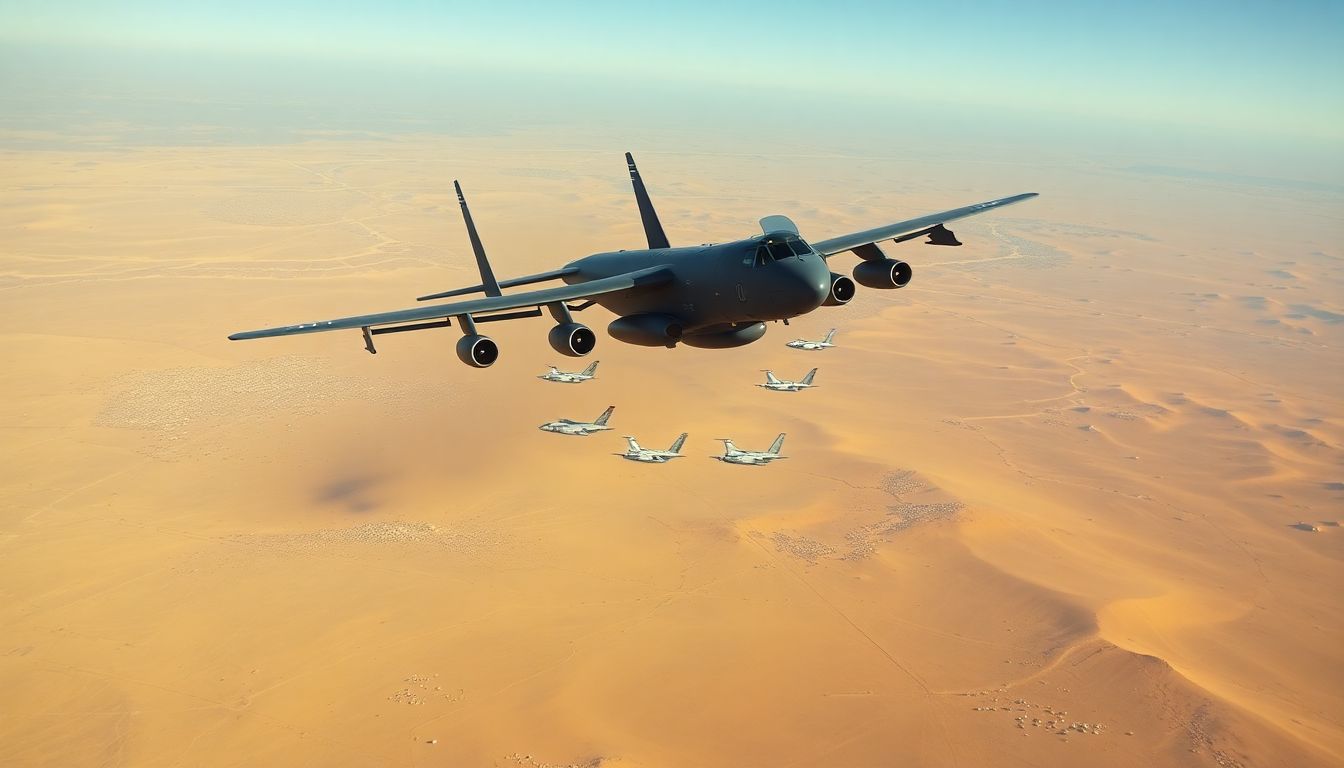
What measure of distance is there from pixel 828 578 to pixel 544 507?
856 inches

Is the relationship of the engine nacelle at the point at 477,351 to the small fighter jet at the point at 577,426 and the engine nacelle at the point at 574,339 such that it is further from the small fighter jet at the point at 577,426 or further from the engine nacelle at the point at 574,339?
the small fighter jet at the point at 577,426

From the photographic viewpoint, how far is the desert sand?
4197 cm

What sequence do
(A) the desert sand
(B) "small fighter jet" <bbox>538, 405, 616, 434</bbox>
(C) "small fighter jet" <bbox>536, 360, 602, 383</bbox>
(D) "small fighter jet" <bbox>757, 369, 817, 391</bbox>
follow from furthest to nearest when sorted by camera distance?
(D) "small fighter jet" <bbox>757, 369, 817, 391</bbox> < (C) "small fighter jet" <bbox>536, 360, 602, 383</bbox> < (B) "small fighter jet" <bbox>538, 405, 616, 434</bbox> < (A) the desert sand

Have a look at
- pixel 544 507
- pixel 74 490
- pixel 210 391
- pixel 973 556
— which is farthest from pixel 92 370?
pixel 973 556

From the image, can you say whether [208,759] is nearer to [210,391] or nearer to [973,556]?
[973,556]

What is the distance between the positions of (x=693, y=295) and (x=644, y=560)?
103 ft

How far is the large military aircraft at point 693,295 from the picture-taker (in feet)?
86.3

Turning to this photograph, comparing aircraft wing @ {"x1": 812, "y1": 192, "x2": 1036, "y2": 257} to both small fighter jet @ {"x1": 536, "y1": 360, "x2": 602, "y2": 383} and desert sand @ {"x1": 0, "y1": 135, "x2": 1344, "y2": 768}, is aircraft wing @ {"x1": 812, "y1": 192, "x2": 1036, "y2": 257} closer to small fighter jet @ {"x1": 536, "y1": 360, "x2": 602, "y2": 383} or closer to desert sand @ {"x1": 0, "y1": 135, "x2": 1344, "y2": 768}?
desert sand @ {"x1": 0, "y1": 135, "x2": 1344, "y2": 768}

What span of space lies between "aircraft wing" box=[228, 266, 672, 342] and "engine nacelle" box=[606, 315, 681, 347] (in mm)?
1127

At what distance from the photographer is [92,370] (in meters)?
98.2

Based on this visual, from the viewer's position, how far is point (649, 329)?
95.7 ft

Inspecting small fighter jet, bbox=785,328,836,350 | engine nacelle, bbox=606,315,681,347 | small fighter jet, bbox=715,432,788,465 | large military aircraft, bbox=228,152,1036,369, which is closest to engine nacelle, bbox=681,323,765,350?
large military aircraft, bbox=228,152,1036,369

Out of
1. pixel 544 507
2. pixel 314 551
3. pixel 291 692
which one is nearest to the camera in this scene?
pixel 291 692

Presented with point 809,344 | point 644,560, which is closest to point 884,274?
point 644,560
